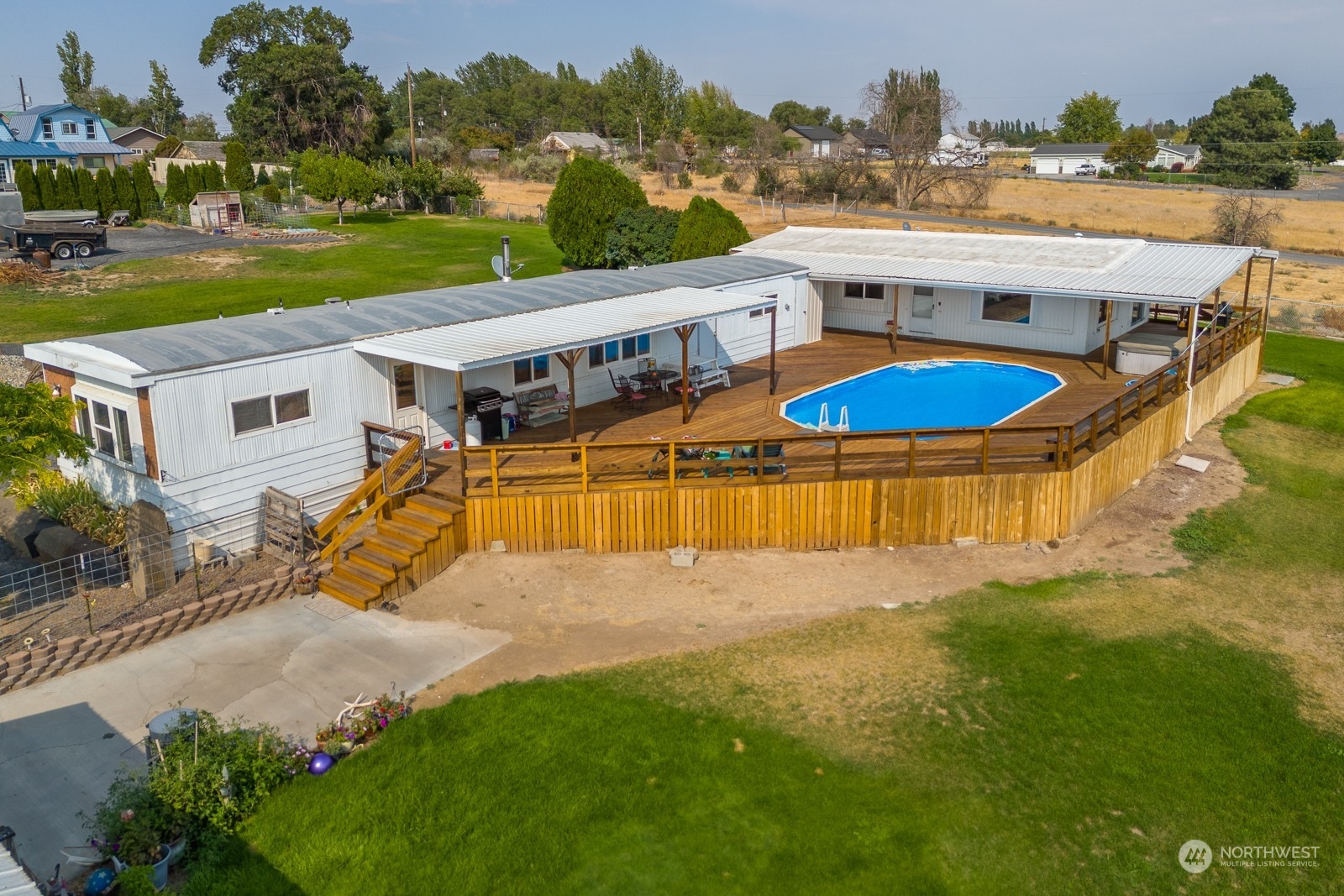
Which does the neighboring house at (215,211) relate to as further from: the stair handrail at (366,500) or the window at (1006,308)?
the stair handrail at (366,500)

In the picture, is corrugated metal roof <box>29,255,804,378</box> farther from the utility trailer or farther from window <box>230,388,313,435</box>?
the utility trailer

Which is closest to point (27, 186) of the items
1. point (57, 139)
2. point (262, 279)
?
point (57, 139)

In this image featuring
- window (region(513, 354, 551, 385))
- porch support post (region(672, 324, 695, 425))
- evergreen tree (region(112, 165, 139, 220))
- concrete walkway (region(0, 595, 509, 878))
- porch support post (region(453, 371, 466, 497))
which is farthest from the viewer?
evergreen tree (region(112, 165, 139, 220))

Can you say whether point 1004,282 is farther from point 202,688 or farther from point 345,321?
point 202,688

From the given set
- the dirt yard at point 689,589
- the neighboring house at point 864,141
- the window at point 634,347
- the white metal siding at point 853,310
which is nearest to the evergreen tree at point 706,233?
the white metal siding at point 853,310

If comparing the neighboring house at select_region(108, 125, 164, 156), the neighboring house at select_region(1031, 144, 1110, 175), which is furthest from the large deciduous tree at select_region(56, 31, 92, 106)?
Result: the neighboring house at select_region(1031, 144, 1110, 175)

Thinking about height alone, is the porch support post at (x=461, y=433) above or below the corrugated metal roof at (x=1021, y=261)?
below
